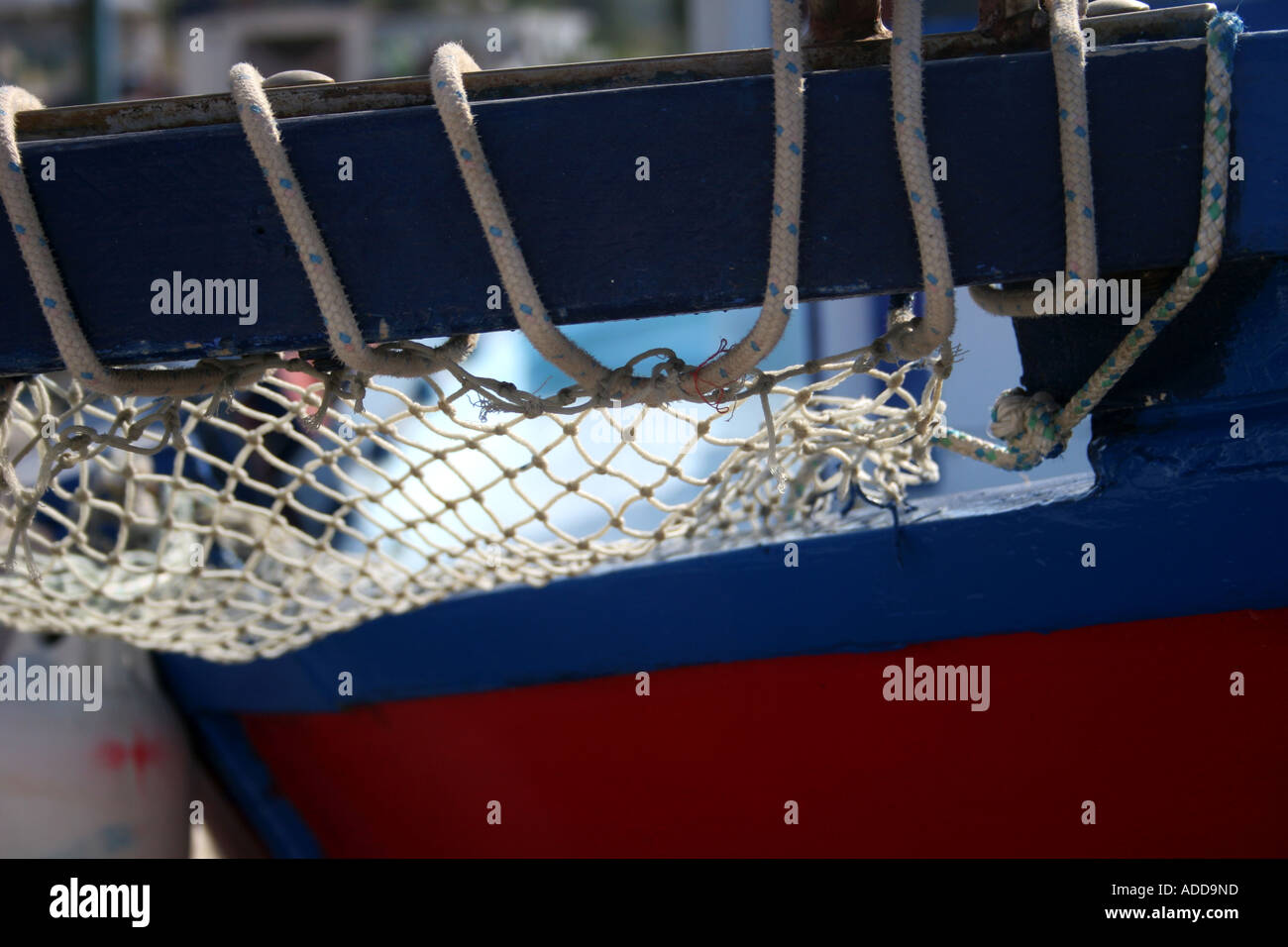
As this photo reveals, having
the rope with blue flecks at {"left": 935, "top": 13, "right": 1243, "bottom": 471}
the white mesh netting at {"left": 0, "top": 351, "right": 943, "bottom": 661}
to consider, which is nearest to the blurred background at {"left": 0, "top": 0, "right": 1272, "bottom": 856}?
the white mesh netting at {"left": 0, "top": 351, "right": 943, "bottom": 661}

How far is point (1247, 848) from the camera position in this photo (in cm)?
121

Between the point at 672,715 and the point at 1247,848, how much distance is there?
67 centimetres

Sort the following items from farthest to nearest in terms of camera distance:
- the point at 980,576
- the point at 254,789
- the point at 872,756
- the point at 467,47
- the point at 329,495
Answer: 1. the point at 467,47
2. the point at 254,789
3. the point at 329,495
4. the point at 872,756
5. the point at 980,576

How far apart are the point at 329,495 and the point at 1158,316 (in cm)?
110

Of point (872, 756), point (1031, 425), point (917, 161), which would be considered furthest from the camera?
point (872, 756)

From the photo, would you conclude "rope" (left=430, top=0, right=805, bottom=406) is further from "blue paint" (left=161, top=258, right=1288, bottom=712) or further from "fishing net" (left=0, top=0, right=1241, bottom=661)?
"blue paint" (left=161, top=258, right=1288, bottom=712)

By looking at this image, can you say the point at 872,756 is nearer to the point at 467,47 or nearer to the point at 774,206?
the point at 774,206

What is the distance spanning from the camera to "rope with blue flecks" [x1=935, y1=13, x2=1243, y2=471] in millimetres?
819

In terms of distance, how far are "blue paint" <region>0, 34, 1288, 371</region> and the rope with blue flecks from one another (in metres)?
0.01

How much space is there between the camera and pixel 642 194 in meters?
0.83

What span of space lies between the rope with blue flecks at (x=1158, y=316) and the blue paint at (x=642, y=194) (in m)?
0.01

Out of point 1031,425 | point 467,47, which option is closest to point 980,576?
point 1031,425

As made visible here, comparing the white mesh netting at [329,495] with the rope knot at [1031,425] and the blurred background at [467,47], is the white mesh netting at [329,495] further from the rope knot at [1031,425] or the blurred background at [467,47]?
the blurred background at [467,47]
